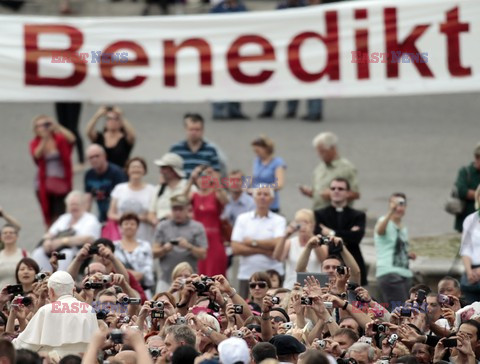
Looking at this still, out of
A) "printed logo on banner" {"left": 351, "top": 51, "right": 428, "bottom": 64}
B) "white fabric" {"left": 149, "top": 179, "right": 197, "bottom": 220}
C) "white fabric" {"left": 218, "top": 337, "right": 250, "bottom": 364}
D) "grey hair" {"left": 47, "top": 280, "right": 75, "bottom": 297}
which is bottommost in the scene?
"white fabric" {"left": 218, "top": 337, "right": 250, "bottom": 364}

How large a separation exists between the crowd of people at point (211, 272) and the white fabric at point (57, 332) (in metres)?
0.01

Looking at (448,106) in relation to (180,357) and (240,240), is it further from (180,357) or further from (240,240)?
(180,357)

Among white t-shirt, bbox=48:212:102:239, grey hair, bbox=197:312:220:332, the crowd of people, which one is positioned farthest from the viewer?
white t-shirt, bbox=48:212:102:239

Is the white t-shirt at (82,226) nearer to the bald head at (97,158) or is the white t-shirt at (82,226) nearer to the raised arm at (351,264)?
the bald head at (97,158)

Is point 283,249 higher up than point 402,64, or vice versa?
point 402,64

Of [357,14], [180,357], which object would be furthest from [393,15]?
[180,357]

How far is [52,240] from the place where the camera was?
1900cm

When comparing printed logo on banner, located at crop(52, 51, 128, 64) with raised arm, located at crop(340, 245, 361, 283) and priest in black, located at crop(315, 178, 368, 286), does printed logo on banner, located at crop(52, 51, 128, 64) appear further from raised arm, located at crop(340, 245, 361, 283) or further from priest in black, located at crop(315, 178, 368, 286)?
raised arm, located at crop(340, 245, 361, 283)

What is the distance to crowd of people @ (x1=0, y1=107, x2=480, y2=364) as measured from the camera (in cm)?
1381

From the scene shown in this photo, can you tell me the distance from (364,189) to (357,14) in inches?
181

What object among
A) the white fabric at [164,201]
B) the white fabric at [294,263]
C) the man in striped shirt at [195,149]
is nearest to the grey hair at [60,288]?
the white fabric at [294,263]

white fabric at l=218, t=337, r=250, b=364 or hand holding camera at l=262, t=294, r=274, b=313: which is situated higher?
hand holding camera at l=262, t=294, r=274, b=313

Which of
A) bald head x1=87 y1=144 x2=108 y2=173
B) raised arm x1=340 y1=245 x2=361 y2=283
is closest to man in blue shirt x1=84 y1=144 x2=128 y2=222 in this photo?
bald head x1=87 y1=144 x2=108 y2=173

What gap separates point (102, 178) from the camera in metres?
20.2
